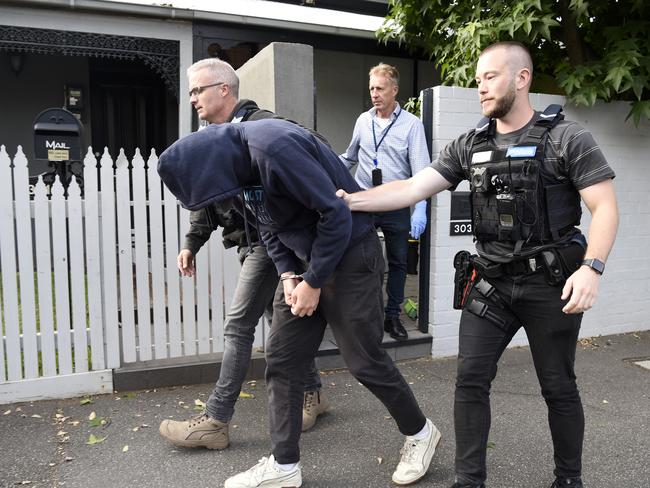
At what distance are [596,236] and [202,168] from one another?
5.10 feet

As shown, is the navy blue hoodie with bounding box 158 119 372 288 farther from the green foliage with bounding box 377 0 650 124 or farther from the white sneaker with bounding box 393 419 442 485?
the green foliage with bounding box 377 0 650 124

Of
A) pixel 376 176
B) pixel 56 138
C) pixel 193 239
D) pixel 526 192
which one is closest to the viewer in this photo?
pixel 526 192

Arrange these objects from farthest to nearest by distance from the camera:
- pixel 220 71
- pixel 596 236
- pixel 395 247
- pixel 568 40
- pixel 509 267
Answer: pixel 568 40, pixel 395 247, pixel 220 71, pixel 509 267, pixel 596 236

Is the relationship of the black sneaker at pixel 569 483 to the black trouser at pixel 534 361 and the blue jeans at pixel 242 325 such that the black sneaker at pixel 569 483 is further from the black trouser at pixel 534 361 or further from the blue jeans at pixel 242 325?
the blue jeans at pixel 242 325

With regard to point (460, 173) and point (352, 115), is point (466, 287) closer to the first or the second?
point (460, 173)

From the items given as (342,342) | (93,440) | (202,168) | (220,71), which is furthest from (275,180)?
(93,440)

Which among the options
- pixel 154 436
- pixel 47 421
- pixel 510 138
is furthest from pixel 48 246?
pixel 510 138

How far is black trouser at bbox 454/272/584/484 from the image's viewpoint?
2.53 m

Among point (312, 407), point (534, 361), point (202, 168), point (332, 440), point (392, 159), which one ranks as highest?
point (392, 159)

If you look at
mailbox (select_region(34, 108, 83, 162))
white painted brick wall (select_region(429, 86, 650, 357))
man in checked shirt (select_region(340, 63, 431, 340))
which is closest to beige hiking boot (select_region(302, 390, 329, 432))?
man in checked shirt (select_region(340, 63, 431, 340))

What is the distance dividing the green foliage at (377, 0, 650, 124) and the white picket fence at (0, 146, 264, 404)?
2.82m

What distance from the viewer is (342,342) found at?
2.72 meters

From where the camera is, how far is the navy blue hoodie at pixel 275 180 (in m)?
2.24

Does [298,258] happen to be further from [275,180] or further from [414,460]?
[414,460]
